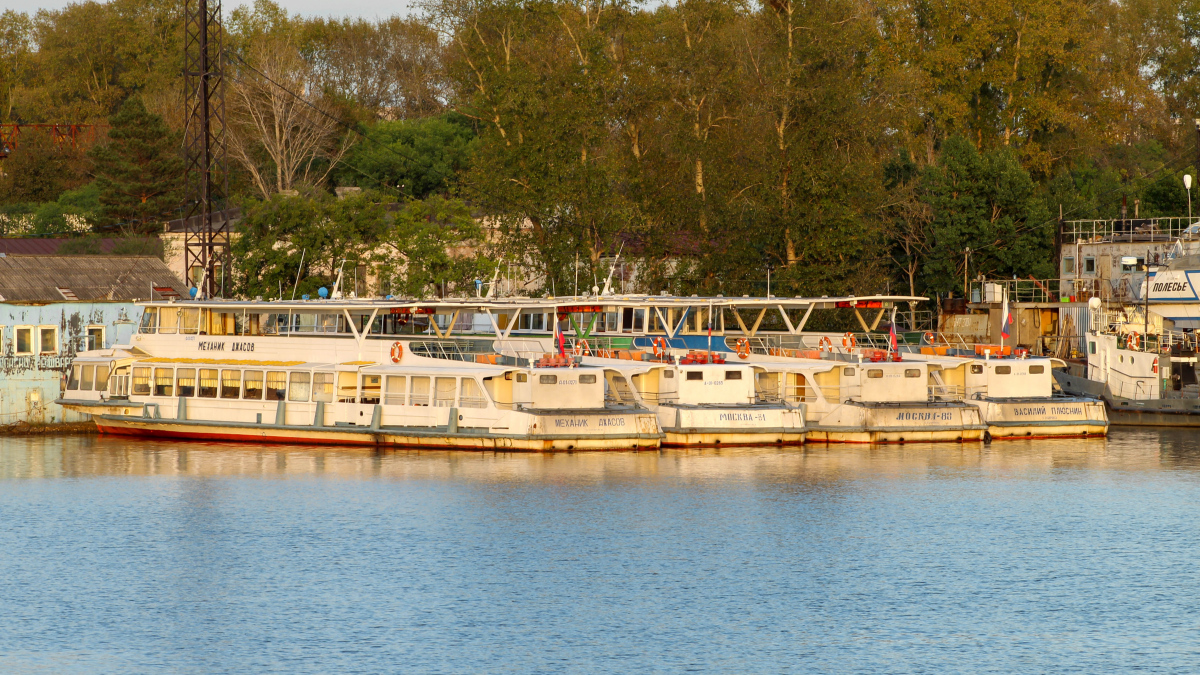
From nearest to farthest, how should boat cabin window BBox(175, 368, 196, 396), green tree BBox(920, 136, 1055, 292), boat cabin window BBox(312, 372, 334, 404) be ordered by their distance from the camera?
boat cabin window BBox(312, 372, 334, 404) → boat cabin window BBox(175, 368, 196, 396) → green tree BBox(920, 136, 1055, 292)

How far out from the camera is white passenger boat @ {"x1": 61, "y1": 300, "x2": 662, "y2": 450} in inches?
1874

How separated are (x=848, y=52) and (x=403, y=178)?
110ft

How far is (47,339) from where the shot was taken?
5425 centimetres

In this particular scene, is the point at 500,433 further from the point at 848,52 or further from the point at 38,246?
the point at 38,246

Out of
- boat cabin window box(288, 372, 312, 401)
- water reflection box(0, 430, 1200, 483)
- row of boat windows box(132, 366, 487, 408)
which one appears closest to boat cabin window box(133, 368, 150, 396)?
row of boat windows box(132, 366, 487, 408)

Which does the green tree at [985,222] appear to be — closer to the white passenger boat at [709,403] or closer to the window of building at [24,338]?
the white passenger boat at [709,403]

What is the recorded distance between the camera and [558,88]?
75688mm

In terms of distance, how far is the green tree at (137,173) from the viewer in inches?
3585

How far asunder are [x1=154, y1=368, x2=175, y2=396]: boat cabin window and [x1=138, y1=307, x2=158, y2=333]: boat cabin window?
2824mm

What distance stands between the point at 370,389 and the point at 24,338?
14616 mm

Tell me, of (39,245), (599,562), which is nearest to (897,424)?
(599,562)

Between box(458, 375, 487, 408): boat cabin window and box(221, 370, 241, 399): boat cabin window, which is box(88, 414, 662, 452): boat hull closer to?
Result: box(458, 375, 487, 408): boat cabin window

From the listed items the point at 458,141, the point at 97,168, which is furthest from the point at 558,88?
the point at 97,168

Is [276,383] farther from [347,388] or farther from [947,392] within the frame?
[947,392]
